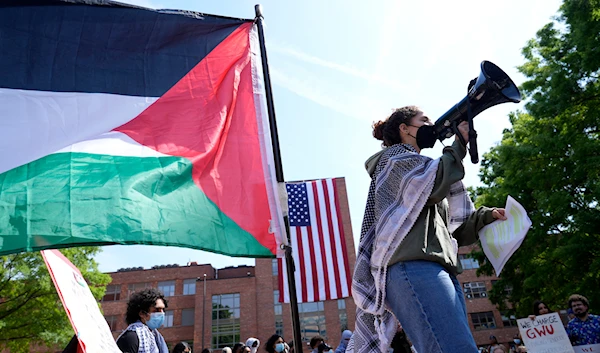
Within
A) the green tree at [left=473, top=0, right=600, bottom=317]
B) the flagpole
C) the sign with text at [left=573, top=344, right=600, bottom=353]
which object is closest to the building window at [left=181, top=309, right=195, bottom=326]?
the green tree at [left=473, top=0, right=600, bottom=317]

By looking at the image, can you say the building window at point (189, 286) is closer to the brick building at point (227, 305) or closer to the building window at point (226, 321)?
the brick building at point (227, 305)

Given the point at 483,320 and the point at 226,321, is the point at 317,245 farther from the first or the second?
the point at 483,320

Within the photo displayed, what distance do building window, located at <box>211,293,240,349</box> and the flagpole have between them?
41609 millimetres

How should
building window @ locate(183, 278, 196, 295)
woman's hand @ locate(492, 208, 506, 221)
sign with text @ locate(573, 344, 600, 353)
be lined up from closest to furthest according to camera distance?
woman's hand @ locate(492, 208, 506, 221) < sign with text @ locate(573, 344, 600, 353) < building window @ locate(183, 278, 196, 295)

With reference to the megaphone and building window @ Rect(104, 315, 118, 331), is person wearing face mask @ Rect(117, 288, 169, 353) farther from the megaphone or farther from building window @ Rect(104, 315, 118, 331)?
building window @ Rect(104, 315, 118, 331)

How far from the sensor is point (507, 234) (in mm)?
2027

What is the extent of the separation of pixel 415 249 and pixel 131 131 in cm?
276

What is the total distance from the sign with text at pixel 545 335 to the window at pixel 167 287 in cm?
4541

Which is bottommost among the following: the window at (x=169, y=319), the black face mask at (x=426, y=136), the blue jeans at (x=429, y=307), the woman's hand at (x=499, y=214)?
the blue jeans at (x=429, y=307)

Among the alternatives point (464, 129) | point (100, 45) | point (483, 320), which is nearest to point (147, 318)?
point (100, 45)

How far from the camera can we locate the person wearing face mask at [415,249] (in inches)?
66.5

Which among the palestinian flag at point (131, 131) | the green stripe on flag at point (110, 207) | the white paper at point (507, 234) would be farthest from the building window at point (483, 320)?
the white paper at point (507, 234)

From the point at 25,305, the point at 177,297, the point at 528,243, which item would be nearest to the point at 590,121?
the point at 528,243

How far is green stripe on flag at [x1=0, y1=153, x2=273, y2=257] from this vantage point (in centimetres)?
297
